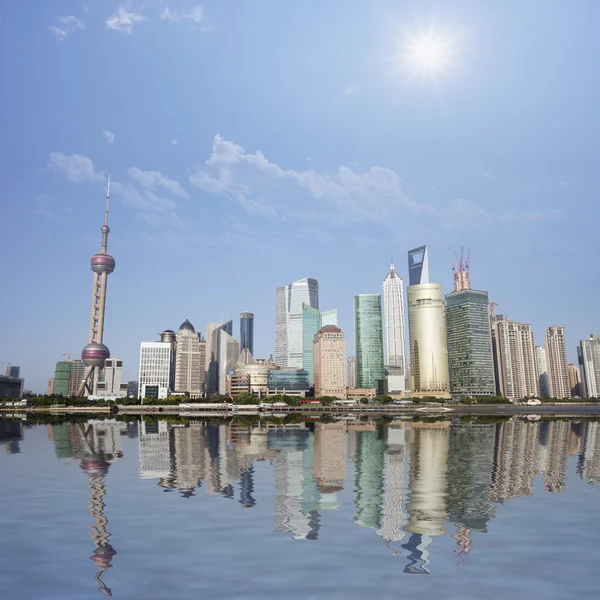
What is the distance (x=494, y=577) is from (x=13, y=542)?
79.4 feet

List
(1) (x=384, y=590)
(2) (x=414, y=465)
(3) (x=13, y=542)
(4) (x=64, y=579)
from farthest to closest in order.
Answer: (2) (x=414, y=465)
(3) (x=13, y=542)
(4) (x=64, y=579)
(1) (x=384, y=590)

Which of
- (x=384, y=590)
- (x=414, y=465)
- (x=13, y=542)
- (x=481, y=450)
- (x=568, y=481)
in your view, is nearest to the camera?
(x=384, y=590)

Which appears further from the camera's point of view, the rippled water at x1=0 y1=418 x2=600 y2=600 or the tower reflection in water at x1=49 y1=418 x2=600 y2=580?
the tower reflection in water at x1=49 y1=418 x2=600 y2=580

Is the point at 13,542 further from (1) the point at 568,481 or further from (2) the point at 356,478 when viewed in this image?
(1) the point at 568,481

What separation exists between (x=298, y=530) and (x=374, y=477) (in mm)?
22164

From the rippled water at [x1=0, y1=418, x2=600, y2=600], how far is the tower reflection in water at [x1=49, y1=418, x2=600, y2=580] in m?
0.24

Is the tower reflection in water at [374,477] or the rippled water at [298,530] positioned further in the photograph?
the tower reflection in water at [374,477]

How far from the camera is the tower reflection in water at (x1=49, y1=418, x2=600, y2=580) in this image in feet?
99.6

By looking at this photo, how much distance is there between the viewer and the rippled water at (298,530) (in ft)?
70.8

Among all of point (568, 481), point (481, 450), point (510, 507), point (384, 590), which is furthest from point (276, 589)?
point (481, 450)

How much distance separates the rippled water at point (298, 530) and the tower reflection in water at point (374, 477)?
245 mm

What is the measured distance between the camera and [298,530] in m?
30.0

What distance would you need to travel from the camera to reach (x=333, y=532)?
29453mm

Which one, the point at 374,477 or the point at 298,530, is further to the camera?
the point at 374,477
